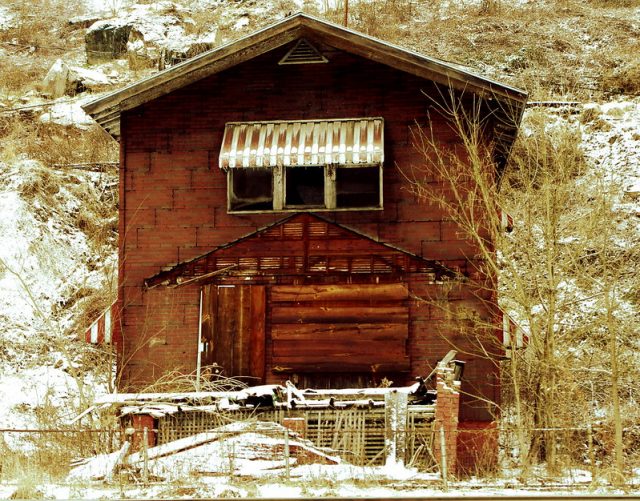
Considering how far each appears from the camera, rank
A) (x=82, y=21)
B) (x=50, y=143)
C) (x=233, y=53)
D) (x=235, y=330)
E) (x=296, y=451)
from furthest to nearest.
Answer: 1. (x=82, y=21)
2. (x=50, y=143)
3. (x=233, y=53)
4. (x=235, y=330)
5. (x=296, y=451)

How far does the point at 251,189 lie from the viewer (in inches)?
729

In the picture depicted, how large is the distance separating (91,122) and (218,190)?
58.7 feet

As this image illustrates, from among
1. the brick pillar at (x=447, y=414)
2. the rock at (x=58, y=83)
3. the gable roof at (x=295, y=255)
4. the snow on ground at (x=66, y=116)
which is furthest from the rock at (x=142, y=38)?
the brick pillar at (x=447, y=414)

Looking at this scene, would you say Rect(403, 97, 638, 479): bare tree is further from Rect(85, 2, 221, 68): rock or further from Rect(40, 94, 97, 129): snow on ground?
Rect(85, 2, 221, 68): rock

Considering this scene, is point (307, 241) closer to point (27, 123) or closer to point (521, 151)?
point (521, 151)

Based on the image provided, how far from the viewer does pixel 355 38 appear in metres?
18.1

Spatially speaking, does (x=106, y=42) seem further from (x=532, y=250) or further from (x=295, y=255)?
(x=532, y=250)

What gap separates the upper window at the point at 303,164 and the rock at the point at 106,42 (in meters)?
26.3

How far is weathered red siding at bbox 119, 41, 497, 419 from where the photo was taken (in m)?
17.8

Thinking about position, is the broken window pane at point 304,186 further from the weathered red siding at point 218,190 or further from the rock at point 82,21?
the rock at point 82,21

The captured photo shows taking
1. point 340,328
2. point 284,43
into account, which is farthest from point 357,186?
point 284,43

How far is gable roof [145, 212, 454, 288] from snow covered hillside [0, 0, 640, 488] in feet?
10.7

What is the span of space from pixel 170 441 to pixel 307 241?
503cm

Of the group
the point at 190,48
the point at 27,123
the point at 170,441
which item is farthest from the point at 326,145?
the point at 190,48
